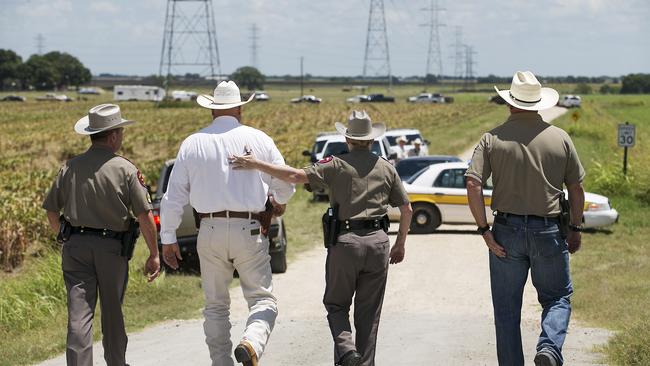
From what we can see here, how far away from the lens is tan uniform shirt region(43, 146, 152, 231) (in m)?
6.90

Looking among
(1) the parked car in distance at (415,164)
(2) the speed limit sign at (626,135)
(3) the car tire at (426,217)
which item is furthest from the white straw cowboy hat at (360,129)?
(2) the speed limit sign at (626,135)

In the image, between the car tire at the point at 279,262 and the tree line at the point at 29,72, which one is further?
the tree line at the point at 29,72

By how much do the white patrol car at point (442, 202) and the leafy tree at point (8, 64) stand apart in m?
174

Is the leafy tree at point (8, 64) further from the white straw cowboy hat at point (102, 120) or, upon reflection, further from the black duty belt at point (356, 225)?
the black duty belt at point (356, 225)

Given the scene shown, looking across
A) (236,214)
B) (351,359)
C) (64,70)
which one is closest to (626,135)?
(351,359)

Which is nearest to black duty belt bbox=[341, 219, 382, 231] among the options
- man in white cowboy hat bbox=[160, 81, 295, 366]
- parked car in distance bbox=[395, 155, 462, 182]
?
man in white cowboy hat bbox=[160, 81, 295, 366]

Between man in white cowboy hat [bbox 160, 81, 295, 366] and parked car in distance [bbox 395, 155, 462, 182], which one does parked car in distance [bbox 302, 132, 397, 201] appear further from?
man in white cowboy hat [bbox 160, 81, 295, 366]

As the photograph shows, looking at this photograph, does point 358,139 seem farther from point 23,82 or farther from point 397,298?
point 23,82

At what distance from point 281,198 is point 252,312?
81 cm

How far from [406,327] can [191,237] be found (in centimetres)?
442

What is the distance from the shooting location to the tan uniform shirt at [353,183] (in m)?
7.00

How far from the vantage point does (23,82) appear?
186500mm

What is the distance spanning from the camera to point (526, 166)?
261 inches

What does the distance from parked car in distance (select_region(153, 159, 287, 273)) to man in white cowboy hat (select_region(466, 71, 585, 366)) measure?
6.38 metres
